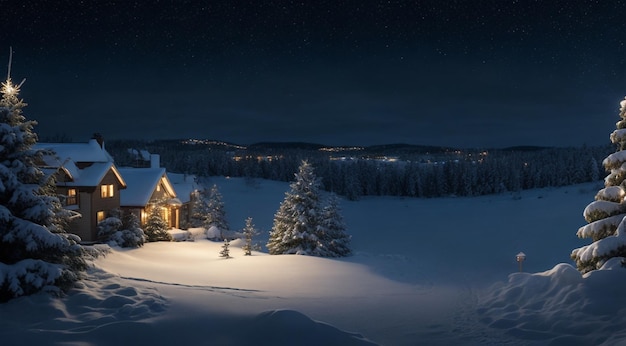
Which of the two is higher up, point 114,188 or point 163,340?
point 114,188

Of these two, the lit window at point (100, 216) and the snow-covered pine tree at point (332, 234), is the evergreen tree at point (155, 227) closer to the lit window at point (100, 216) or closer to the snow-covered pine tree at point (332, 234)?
the lit window at point (100, 216)

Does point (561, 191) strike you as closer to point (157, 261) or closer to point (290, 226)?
point (290, 226)

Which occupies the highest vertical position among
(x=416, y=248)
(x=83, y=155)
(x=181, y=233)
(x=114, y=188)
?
(x=83, y=155)

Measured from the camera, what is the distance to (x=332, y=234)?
94.0 feet

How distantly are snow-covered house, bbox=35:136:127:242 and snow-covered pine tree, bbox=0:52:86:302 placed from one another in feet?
43.9

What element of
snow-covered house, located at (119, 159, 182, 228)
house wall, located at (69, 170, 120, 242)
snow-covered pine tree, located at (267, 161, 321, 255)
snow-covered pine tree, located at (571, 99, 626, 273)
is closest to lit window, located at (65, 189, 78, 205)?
house wall, located at (69, 170, 120, 242)

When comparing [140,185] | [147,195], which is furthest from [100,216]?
[140,185]

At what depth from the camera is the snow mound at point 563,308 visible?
9.66 meters

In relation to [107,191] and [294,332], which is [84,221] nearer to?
[107,191]

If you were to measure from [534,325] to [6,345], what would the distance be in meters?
11.3

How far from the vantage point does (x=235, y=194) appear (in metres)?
84.4

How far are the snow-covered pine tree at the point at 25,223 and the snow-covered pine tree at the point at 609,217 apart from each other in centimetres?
1545

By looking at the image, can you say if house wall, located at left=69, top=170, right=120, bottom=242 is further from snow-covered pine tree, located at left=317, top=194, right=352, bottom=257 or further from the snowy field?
snow-covered pine tree, located at left=317, top=194, right=352, bottom=257

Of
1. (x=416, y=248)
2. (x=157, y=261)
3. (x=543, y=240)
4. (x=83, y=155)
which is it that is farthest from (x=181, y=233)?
(x=543, y=240)
